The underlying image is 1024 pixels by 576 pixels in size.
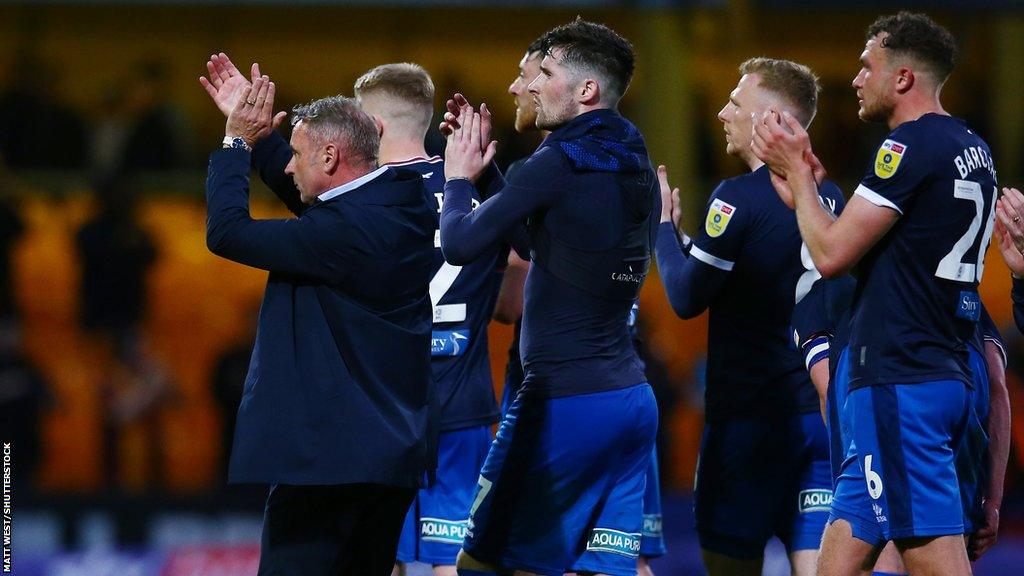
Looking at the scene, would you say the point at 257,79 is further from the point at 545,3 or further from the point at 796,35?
the point at 796,35

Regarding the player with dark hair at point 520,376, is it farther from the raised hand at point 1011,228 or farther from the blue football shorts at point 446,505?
the raised hand at point 1011,228

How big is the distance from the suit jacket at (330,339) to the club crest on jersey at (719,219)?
1345 mm

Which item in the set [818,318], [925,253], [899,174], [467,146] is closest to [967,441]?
[925,253]

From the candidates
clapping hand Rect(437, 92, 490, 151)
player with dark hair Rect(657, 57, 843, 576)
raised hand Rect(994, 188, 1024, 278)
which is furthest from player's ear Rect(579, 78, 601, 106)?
raised hand Rect(994, 188, 1024, 278)

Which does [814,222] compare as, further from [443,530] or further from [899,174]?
[443,530]

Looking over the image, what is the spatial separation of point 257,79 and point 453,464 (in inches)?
76.5

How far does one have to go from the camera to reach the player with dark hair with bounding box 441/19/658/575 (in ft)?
16.0

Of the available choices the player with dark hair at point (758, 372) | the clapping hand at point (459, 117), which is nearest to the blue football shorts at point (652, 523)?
the player with dark hair at point (758, 372)

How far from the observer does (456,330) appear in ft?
19.3

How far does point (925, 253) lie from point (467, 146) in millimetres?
1592

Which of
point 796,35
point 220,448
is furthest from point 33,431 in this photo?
point 796,35

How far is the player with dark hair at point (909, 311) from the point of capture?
4.36 meters

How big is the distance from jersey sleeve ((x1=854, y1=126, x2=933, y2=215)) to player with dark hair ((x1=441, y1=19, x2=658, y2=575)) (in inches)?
33.5

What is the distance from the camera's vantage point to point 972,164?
4.49 meters
